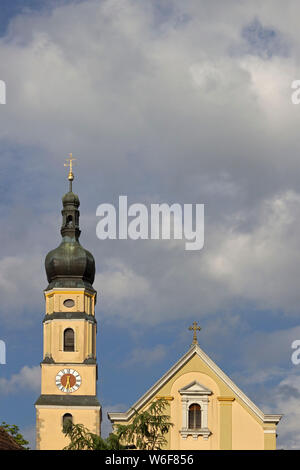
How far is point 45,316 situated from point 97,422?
698cm

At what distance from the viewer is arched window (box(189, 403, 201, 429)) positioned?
56.0 m

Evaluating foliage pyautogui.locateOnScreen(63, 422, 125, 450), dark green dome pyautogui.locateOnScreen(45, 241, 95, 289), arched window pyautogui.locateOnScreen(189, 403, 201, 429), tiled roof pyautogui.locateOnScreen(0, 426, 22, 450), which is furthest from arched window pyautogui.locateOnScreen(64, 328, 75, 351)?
tiled roof pyautogui.locateOnScreen(0, 426, 22, 450)

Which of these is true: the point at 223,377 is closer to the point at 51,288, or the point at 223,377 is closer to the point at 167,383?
the point at 167,383

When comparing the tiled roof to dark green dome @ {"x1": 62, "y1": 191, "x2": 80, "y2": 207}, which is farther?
dark green dome @ {"x1": 62, "y1": 191, "x2": 80, "y2": 207}

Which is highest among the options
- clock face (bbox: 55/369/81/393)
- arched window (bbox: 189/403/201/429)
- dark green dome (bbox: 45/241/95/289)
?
dark green dome (bbox: 45/241/95/289)

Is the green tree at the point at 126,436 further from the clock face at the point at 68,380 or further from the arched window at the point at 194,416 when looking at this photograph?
the clock face at the point at 68,380

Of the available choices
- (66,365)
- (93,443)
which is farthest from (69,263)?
(93,443)

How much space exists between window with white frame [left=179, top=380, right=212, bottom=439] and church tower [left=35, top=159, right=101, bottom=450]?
12.2m

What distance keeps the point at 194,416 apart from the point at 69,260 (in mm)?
19298

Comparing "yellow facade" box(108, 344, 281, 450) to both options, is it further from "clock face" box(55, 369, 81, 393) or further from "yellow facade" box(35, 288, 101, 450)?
"clock face" box(55, 369, 81, 393)

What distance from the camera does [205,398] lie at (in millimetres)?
56406

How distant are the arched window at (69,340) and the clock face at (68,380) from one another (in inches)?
55.7

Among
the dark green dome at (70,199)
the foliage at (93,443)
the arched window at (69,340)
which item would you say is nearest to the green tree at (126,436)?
the foliage at (93,443)
